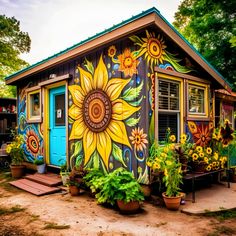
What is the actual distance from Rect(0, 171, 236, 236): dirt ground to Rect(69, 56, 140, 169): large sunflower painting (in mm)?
1095

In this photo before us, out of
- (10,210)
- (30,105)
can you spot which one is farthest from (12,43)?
(10,210)

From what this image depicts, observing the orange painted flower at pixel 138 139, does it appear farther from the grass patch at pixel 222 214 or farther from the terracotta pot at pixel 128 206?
the grass patch at pixel 222 214

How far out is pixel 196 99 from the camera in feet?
17.0

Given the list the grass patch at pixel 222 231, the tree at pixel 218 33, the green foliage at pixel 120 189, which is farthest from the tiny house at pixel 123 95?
the tree at pixel 218 33

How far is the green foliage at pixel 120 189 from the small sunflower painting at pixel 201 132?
198 cm

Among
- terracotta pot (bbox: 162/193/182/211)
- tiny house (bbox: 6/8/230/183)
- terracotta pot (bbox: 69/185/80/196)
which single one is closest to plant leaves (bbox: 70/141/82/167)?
tiny house (bbox: 6/8/230/183)

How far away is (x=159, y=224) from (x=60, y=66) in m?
4.15

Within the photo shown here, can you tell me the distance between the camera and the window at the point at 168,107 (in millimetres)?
4242

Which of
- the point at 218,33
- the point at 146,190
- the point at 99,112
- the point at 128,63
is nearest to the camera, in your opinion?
the point at 146,190

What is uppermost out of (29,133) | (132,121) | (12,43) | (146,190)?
(12,43)

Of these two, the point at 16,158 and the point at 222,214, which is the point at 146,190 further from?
the point at 16,158

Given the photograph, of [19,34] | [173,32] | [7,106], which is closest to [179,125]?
[173,32]

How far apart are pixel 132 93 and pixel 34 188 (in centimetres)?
279

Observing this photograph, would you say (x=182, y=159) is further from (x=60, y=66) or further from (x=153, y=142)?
(x=60, y=66)
